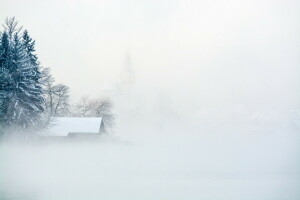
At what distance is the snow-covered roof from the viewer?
155 feet

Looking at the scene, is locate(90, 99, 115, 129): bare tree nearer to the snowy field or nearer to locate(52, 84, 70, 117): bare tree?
locate(52, 84, 70, 117): bare tree

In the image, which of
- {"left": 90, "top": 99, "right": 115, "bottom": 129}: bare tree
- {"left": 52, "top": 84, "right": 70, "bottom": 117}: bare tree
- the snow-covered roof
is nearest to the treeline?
the snow-covered roof

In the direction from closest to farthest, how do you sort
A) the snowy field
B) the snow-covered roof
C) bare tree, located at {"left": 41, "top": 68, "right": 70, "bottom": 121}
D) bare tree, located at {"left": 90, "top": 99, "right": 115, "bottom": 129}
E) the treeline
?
the snowy field
the treeline
the snow-covered roof
bare tree, located at {"left": 41, "top": 68, "right": 70, "bottom": 121}
bare tree, located at {"left": 90, "top": 99, "right": 115, "bottom": 129}

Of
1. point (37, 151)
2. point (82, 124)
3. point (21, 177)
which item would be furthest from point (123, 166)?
point (82, 124)

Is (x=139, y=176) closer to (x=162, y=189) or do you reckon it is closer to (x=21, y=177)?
(x=162, y=189)

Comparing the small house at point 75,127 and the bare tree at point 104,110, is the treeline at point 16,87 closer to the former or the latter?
the small house at point 75,127

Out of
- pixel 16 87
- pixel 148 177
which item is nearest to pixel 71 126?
pixel 16 87

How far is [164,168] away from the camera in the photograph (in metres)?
25.8

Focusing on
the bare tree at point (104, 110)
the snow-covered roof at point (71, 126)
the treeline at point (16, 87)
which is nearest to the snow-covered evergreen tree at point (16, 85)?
the treeline at point (16, 87)

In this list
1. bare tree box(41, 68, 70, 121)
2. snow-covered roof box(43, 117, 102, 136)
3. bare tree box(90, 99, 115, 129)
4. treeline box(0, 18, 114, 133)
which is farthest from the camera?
bare tree box(90, 99, 115, 129)

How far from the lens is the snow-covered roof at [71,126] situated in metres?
47.3

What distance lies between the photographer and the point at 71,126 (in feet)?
161

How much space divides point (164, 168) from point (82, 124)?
2689 centimetres

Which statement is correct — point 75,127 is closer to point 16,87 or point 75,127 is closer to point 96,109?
point 16,87
